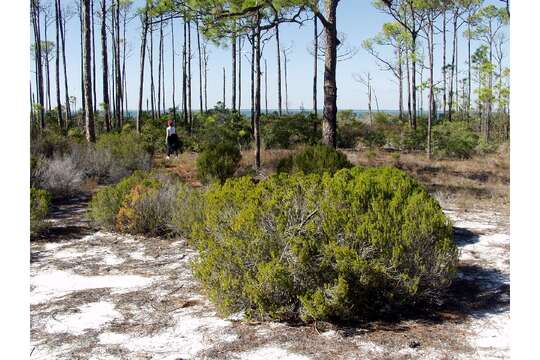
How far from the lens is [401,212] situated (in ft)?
13.2

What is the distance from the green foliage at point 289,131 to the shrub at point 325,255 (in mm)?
14143

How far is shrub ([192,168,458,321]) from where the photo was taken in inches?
140

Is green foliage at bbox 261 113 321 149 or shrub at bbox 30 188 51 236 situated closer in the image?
shrub at bbox 30 188 51 236

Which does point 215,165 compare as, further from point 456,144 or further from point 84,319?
point 456,144

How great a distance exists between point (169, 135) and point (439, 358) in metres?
13.0

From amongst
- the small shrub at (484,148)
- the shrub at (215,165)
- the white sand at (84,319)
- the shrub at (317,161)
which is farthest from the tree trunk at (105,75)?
the white sand at (84,319)

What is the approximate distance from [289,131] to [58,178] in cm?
1027

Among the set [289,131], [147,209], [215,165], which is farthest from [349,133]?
[147,209]

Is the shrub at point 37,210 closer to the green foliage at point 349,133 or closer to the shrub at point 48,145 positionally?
the shrub at point 48,145

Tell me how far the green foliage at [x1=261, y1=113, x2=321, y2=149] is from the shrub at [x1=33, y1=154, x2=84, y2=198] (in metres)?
9.01

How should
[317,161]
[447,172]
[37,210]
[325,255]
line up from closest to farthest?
[325,255] < [37,210] < [317,161] < [447,172]

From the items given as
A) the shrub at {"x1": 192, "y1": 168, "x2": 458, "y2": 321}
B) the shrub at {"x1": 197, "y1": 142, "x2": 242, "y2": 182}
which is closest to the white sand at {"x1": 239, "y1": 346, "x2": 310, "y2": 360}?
the shrub at {"x1": 192, "y1": 168, "x2": 458, "y2": 321}

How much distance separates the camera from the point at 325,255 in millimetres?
3600

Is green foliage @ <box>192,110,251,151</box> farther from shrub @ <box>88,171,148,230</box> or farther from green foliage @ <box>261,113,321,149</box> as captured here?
shrub @ <box>88,171,148,230</box>
